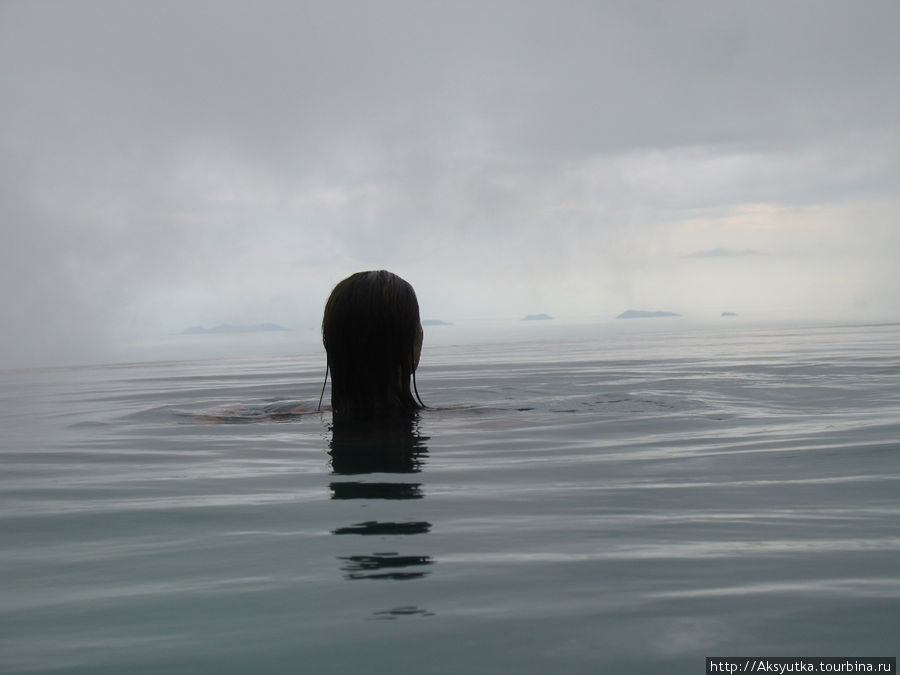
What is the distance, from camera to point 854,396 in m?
7.38

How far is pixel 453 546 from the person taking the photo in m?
2.56

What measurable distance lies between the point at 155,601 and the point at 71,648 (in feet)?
0.99

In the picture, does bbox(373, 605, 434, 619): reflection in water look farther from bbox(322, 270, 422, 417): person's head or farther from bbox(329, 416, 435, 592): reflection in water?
bbox(322, 270, 422, 417): person's head

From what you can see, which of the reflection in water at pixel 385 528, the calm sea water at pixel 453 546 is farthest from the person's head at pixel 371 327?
the reflection in water at pixel 385 528

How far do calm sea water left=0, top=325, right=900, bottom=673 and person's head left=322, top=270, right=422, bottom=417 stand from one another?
0.45 m

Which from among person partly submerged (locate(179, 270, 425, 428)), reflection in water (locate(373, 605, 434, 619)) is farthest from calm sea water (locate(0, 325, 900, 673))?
person partly submerged (locate(179, 270, 425, 428))

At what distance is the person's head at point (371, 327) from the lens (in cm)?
523

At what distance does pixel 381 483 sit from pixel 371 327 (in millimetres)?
1693

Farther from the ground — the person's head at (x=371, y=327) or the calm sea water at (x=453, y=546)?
the person's head at (x=371, y=327)

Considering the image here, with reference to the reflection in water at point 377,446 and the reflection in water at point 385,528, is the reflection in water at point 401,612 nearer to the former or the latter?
the reflection in water at point 385,528

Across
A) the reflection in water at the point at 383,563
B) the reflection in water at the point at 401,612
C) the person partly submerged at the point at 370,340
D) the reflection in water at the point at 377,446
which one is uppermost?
the person partly submerged at the point at 370,340

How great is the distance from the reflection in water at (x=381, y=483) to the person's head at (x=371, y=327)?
15.4 inches

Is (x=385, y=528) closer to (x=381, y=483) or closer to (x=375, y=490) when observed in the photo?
(x=375, y=490)

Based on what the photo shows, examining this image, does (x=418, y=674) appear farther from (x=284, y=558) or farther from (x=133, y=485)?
(x=133, y=485)
